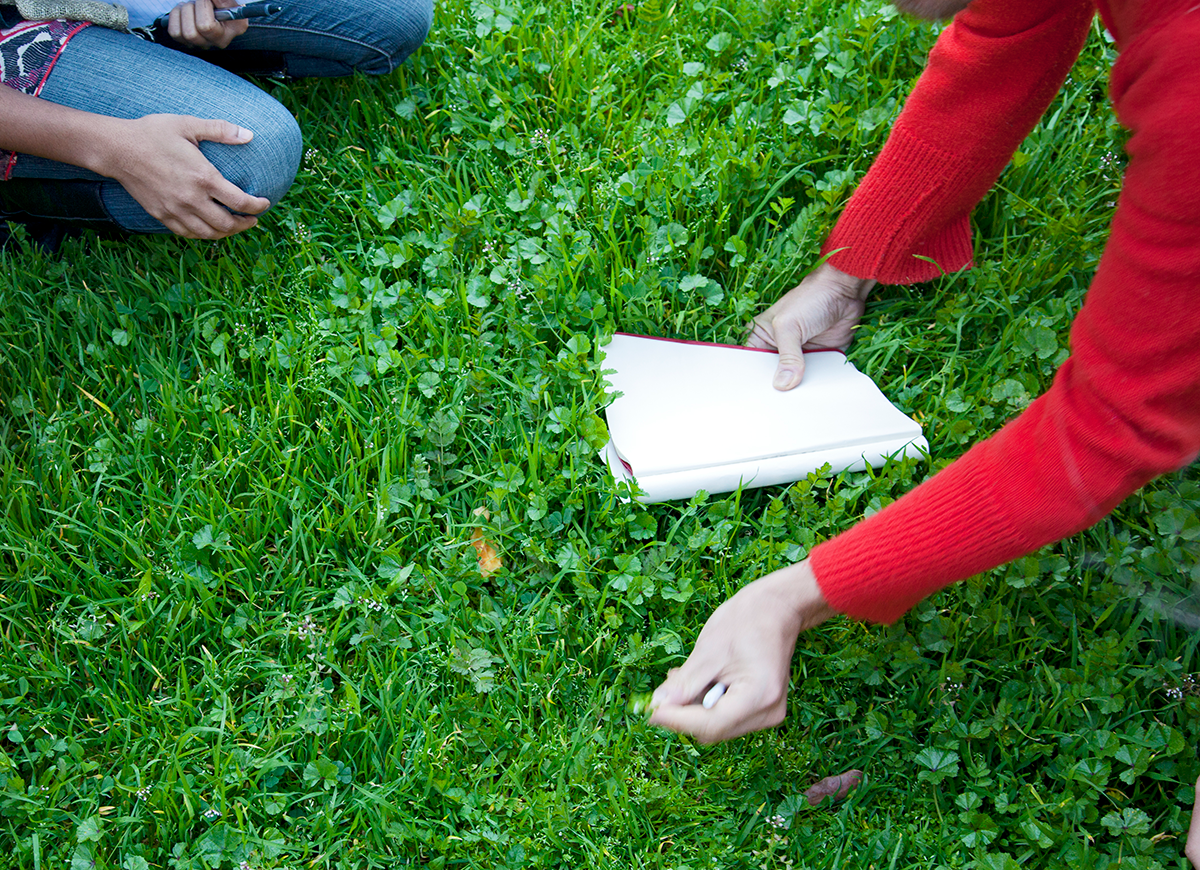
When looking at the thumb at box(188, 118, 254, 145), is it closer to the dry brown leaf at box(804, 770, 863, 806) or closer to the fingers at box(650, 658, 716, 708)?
the fingers at box(650, 658, 716, 708)

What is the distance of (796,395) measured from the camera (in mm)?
1914

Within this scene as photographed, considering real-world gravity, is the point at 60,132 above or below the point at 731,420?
above

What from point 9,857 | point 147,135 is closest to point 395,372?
point 147,135

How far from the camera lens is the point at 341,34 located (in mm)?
2264

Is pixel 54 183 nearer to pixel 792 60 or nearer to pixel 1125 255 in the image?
pixel 792 60

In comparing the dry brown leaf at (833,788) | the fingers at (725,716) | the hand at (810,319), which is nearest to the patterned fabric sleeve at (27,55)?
the hand at (810,319)

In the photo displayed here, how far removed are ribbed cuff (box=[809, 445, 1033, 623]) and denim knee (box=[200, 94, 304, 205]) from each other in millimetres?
1571

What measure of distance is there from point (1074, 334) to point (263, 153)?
1.77 metres

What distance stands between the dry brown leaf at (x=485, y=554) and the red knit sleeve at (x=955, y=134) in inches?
38.7

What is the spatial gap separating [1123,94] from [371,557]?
1.46 m

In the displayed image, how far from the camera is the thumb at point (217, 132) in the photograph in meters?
1.97

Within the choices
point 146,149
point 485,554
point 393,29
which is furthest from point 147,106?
point 485,554

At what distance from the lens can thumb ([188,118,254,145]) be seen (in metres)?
1.97

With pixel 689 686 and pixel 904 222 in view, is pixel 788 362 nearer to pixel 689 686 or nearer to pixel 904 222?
pixel 904 222
